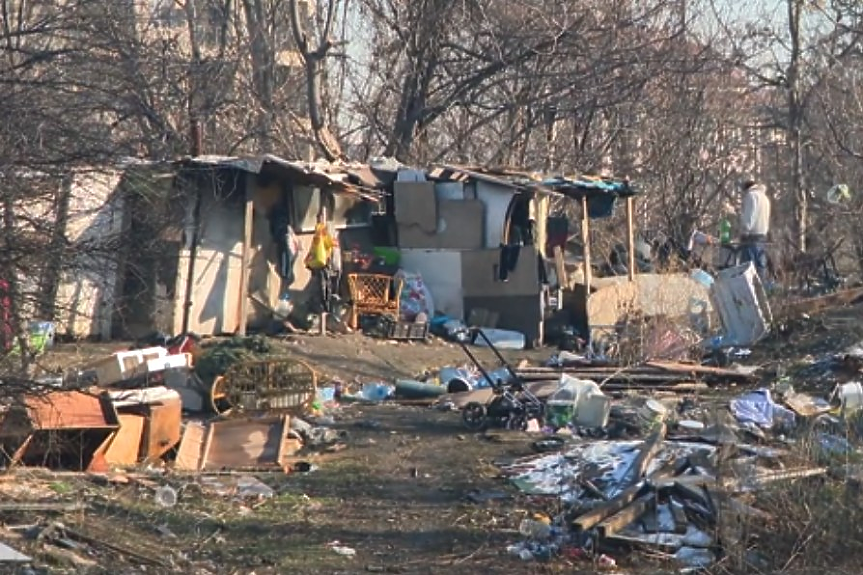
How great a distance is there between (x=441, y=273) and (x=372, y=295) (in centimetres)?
147

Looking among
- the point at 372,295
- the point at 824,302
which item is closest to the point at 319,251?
the point at 372,295

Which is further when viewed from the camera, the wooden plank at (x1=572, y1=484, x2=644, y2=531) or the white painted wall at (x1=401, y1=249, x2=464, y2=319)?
the white painted wall at (x1=401, y1=249, x2=464, y2=319)

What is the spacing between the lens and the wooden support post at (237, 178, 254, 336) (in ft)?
70.5

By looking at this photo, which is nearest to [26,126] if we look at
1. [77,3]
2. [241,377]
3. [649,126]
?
[77,3]

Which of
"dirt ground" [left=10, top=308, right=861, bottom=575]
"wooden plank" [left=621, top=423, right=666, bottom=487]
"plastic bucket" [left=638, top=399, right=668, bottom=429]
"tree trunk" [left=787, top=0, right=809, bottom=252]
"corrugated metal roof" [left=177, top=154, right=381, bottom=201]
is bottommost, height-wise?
"dirt ground" [left=10, top=308, right=861, bottom=575]

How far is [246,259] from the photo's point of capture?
21.7 meters

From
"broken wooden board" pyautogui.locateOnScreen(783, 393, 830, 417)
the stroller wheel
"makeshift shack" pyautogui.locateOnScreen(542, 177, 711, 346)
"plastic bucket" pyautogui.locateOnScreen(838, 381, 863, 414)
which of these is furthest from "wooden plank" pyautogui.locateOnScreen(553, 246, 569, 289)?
"plastic bucket" pyautogui.locateOnScreen(838, 381, 863, 414)

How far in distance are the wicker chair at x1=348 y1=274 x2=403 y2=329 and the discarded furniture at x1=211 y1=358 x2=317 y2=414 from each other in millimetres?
6884

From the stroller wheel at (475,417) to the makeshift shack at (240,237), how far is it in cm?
594

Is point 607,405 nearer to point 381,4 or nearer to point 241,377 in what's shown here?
point 241,377

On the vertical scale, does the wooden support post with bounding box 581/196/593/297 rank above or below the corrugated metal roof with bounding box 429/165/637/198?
below

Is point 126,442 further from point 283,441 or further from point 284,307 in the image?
point 284,307

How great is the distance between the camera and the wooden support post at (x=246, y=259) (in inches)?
A: 846

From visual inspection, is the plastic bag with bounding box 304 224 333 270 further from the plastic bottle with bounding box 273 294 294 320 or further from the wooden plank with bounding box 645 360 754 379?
the wooden plank with bounding box 645 360 754 379
